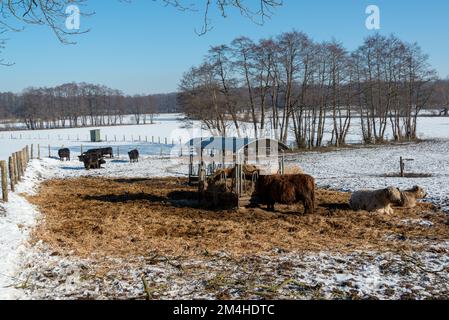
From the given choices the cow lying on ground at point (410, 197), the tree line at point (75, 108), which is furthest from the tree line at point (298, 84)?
the tree line at point (75, 108)

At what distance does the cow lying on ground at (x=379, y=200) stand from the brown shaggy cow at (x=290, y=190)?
57.2 inches

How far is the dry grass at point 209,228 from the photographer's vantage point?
8352 millimetres

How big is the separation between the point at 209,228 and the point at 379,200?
5045 mm

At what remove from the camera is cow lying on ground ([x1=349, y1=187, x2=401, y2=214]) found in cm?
1179

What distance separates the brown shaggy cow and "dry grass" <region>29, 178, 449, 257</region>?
38 centimetres

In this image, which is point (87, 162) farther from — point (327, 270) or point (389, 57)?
point (389, 57)

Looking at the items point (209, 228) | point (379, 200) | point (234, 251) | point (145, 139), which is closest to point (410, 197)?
point (379, 200)

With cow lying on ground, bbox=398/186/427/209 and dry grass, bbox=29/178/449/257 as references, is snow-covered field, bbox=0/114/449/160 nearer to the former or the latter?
dry grass, bbox=29/178/449/257

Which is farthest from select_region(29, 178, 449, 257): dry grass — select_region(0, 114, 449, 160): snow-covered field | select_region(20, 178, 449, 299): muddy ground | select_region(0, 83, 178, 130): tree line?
select_region(0, 83, 178, 130): tree line

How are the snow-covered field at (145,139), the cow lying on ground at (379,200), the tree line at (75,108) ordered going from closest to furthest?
the cow lying on ground at (379,200)
the snow-covered field at (145,139)
the tree line at (75,108)

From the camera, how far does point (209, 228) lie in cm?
1001

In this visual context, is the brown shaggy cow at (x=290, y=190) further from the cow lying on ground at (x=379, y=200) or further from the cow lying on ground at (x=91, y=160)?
the cow lying on ground at (x=91, y=160)
